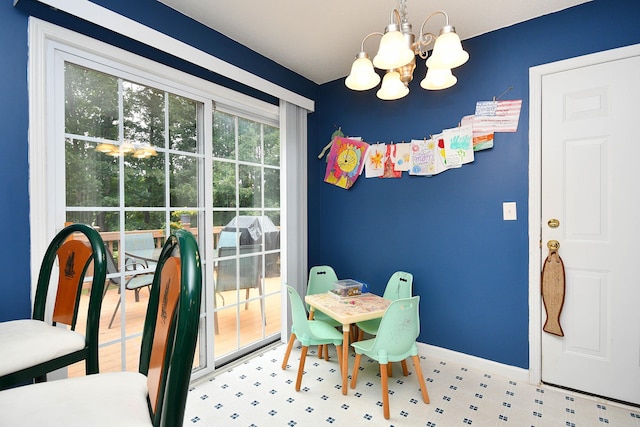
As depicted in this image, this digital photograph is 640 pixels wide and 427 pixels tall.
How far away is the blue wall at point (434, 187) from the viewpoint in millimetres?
1513

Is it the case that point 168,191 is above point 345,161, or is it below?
below

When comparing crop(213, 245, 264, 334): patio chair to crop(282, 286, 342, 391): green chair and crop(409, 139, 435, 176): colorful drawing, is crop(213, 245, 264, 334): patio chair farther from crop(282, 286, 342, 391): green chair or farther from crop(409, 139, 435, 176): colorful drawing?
crop(409, 139, 435, 176): colorful drawing

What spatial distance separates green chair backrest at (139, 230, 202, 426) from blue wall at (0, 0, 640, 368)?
1370 millimetres

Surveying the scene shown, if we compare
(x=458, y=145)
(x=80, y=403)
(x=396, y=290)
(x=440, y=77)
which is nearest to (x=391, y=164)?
(x=458, y=145)

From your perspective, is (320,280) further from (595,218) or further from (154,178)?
(595,218)

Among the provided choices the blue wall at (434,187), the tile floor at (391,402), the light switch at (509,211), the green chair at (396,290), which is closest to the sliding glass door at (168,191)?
the blue wall at (434,187)

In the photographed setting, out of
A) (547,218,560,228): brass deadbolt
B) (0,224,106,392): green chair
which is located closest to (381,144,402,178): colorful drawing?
(547,218,560,228): brass deadbolt

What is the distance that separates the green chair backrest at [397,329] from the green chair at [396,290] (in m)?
0.55

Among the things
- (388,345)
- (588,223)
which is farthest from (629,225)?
(388,345)

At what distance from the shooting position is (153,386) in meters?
0.68

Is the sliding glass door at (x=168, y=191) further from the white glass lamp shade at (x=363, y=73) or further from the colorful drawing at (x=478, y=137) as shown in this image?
the colorful drawing at (x=478, y=137)

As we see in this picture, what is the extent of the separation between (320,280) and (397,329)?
1132mm

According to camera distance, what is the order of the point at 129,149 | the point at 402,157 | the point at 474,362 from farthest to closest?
the point at 402,157 < the point at 474,362 < the point at 129,149

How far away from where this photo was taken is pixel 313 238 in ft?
11.0
